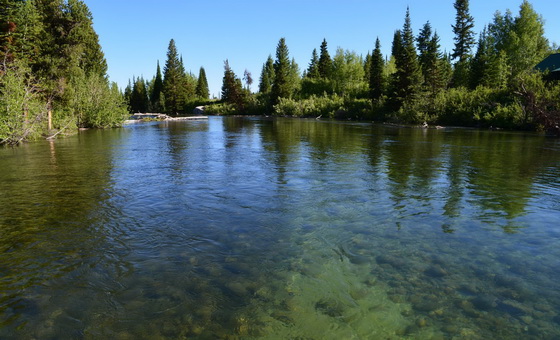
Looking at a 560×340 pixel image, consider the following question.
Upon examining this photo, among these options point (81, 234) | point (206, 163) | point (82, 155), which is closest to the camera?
point (81, 234)

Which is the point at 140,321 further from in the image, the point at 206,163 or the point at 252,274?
the point at 206,163

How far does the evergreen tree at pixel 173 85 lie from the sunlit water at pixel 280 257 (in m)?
100

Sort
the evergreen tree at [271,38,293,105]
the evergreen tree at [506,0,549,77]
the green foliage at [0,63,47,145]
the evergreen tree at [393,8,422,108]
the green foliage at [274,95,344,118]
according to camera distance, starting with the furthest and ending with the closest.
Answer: the evergreen tree at [271,38,293,105]
the green foliage at [274,95,344,118]
the evergreen tree at [506,0,549,77]
the evergreen tree at [393,8,422,108]
the green foliage at [0,63,47,145]

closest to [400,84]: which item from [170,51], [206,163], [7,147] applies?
[206,163]

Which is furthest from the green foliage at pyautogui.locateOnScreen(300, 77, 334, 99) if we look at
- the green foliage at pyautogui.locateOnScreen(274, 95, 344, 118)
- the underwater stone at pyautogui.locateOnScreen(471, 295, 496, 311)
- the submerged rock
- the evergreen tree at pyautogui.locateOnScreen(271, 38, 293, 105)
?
the underwater stone at pyautogui.locateOnScreen(471, 295, 496, 311)

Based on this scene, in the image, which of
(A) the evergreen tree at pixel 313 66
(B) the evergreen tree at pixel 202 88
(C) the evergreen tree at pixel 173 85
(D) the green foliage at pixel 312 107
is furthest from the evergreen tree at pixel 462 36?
(B) the evergreen tree at pixel 202 88

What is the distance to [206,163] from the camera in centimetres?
2000

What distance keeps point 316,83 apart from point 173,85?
44.1 meters

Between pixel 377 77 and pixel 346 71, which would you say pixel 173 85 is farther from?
pixel 377 77

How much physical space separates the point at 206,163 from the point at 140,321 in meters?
15.1

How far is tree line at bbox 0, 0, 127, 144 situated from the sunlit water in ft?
47.9

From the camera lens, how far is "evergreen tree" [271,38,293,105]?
346 feet

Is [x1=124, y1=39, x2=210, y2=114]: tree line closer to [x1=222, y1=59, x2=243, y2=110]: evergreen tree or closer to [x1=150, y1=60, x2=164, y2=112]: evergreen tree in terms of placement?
[x1=150, y1=60, x2=164, y2=112]: evergreen tree

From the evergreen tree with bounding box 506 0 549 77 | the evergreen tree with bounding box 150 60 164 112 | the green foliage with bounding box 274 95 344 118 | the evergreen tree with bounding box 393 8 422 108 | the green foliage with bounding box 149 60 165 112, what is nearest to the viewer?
the evergreen tree with bounding box 393 8 422 108
